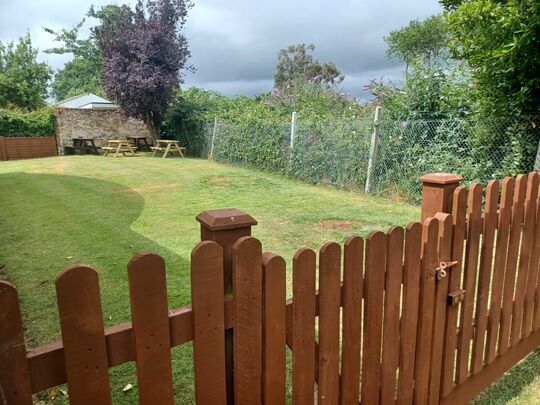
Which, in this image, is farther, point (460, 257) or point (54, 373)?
point (460, 257)

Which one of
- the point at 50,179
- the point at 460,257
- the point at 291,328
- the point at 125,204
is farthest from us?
the point at 50,179

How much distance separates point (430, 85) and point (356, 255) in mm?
6530

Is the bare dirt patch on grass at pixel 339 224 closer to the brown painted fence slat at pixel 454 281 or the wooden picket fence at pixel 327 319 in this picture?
the wooden picket fence at pixel 327 319

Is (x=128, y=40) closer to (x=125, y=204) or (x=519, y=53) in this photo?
(x=125, y=204)

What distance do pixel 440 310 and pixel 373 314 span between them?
472 millimetres

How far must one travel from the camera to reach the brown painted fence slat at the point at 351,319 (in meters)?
1.36

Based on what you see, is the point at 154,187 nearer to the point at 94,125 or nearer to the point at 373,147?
the point at 373,147

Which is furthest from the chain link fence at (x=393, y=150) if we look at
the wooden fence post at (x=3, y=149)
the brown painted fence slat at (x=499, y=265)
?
the wooden fence post at (x=3, y=149)

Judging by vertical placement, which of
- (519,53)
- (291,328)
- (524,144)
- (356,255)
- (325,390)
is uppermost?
(519,53)

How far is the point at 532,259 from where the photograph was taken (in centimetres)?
230

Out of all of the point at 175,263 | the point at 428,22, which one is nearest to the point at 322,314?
the point at 175,263

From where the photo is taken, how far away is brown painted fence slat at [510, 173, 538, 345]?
2164 millimetres

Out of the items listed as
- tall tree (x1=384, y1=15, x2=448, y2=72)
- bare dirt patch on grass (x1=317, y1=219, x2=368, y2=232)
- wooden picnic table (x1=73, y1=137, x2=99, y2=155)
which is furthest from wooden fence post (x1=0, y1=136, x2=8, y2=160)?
tall tree (x1=384, y1=15, x2=448, y2=72)

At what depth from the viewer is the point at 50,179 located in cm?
958
